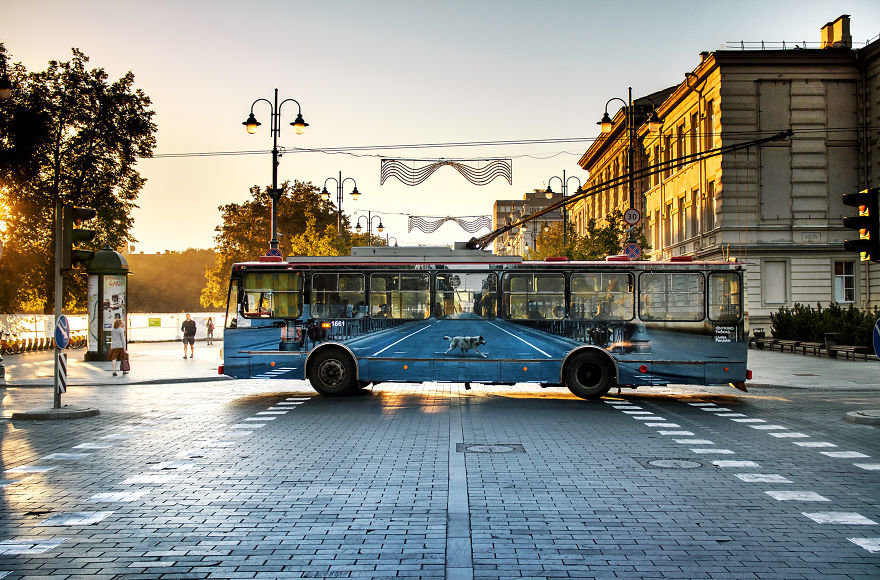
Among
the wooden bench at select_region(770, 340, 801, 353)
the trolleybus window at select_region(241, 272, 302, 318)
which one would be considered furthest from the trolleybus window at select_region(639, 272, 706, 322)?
the wooden bench at select_region(770, 340, 801, 353)

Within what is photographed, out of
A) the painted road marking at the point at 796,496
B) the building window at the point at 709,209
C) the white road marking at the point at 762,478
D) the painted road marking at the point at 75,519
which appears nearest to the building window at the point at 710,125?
the building window at the point at 709,209

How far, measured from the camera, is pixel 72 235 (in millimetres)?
14711

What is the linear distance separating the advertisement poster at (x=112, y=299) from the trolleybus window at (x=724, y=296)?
23.1m

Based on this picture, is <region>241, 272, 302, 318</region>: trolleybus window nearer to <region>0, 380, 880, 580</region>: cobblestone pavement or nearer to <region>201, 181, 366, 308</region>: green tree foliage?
<region>0, 380, 880, 580</region>: cobblestone pavement

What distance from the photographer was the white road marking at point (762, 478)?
8850 millimetres

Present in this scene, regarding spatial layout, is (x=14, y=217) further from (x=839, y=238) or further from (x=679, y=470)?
(x=839, y=238)

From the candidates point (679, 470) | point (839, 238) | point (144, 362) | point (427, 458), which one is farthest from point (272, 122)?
point (839, 238)

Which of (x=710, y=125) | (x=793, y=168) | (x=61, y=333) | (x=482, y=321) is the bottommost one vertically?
(x=61, y=333)

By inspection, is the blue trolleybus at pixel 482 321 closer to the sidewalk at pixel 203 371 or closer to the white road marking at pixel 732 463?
the sidewalk at pixel 203 371

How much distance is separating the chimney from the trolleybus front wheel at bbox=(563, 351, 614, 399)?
109ft

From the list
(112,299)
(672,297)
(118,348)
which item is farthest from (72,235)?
(112,299)

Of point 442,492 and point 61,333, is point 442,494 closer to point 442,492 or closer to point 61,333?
point 442,492

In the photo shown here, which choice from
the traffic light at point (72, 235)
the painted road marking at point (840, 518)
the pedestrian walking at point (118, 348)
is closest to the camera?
the painted road marking at point (840, 518)

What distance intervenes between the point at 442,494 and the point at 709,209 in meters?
37.5
